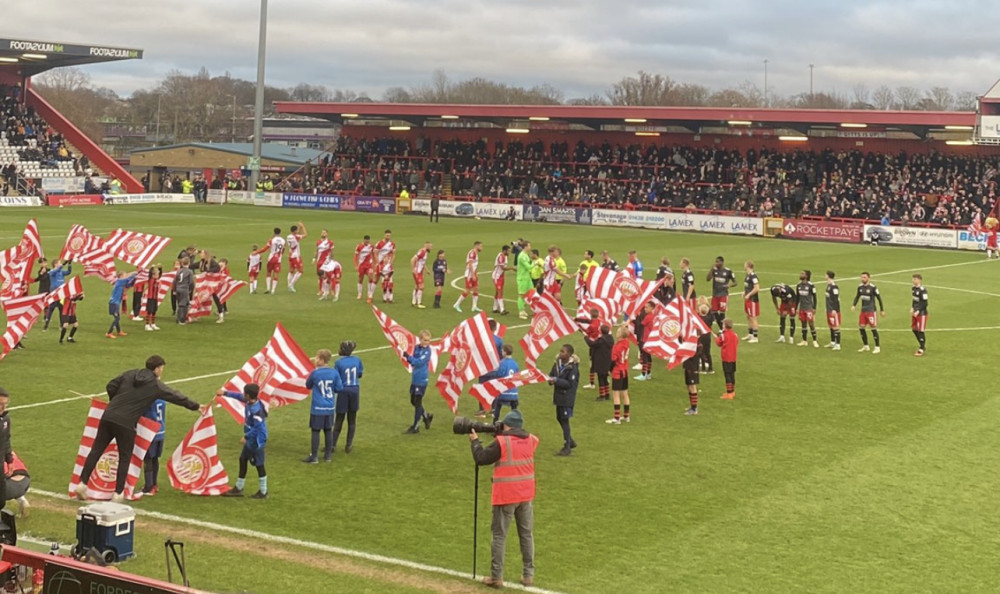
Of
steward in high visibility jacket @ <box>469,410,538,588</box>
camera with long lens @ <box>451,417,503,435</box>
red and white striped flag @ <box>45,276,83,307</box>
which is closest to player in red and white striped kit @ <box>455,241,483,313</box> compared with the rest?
red and white striped flag @ <box>45,276,83,307</box>

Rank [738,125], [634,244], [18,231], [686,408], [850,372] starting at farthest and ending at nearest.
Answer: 1. [738,125]
2. [634,244]
3. [18,231]
4. [850,372]
5. [686,408]

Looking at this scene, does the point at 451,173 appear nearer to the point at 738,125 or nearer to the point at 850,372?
the point at 738,125

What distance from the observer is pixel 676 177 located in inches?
2938

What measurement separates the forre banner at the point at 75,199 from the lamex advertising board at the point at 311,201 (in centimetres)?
1245

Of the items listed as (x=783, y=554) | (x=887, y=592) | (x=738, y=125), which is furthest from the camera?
(x=738, y=125)

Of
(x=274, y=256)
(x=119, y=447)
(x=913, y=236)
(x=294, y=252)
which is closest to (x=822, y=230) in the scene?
(x=913, y=236)

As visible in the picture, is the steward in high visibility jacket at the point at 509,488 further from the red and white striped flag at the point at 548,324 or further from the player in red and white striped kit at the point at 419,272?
the player in red and white striped kit at the point at 419,272

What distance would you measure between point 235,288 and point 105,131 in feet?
491

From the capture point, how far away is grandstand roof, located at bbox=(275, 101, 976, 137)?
6575cm

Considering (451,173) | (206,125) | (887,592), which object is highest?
(206,125)

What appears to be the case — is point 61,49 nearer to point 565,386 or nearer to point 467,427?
point 565,386

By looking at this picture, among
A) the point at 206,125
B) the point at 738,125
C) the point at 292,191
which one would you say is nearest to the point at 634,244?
the point at 738,125

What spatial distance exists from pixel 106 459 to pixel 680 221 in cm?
5527

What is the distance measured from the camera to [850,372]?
79.6ft
